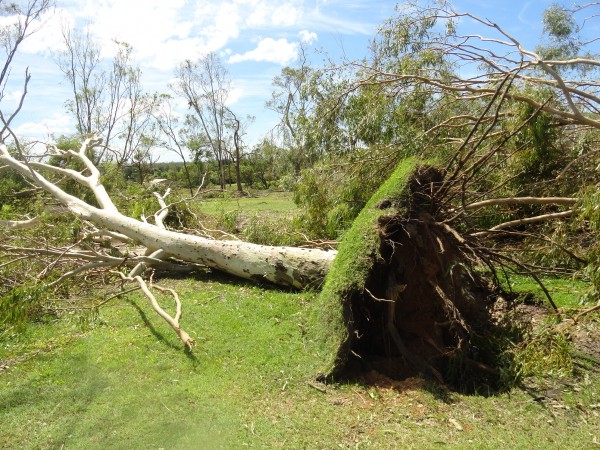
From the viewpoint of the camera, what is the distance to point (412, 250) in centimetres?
510

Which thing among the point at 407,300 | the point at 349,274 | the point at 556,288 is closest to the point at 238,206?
the point at 556,288

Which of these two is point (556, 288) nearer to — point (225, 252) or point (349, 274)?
point (349, 274)

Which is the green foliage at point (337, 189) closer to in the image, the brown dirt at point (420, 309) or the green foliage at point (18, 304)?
the brown dirt at point (420, 309)

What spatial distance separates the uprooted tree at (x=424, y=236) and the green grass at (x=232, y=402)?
39 centimetres

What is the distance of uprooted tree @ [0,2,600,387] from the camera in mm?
4895

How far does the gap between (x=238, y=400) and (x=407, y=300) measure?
200 centimetres

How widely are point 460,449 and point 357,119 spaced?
6.20 metres

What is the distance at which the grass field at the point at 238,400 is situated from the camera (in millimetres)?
3812

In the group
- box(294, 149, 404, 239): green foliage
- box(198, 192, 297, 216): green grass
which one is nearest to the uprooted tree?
box(294, 149, 404, 239): green foliage

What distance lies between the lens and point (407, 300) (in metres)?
5.21

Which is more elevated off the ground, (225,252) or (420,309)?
(225,252)

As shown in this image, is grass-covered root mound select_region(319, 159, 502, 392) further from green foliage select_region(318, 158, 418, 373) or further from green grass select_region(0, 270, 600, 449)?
green grass select_region(0, 270, 600, 449)

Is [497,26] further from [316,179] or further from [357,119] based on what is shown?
[316,179]

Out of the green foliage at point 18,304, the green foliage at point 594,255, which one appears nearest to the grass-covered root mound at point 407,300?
the green foliage at point 594,255
